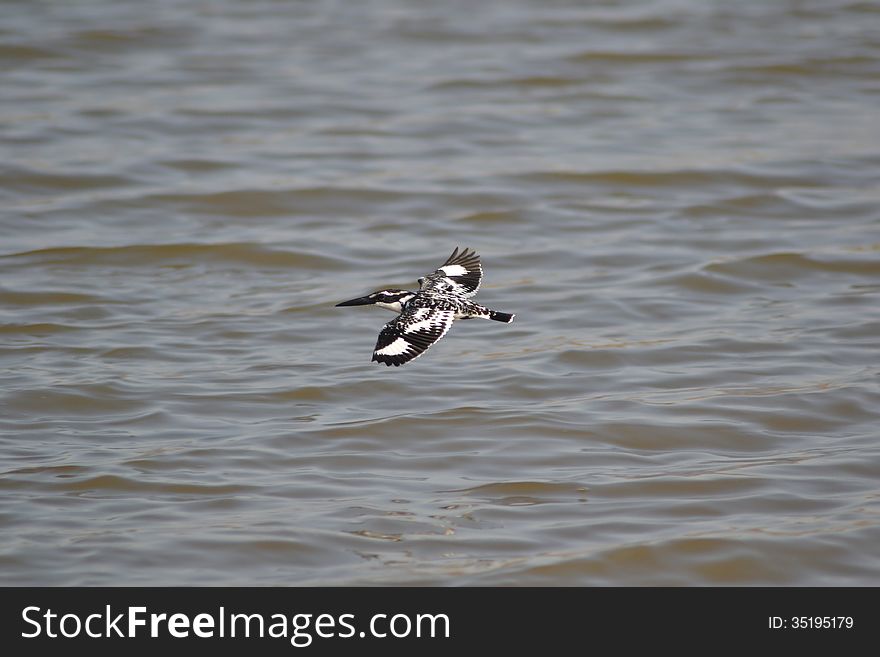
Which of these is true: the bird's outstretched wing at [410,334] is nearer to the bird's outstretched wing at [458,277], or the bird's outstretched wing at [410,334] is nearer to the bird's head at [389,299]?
the bird's head at [389,299]

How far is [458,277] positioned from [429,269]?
187 cm

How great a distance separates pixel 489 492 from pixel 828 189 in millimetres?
6386

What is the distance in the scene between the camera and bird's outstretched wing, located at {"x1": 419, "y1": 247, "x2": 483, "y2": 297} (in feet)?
24.4

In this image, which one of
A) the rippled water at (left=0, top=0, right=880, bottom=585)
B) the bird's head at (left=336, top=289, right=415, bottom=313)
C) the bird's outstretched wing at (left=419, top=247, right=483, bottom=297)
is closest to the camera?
the rippled water at (left=0, top=0, right=880, bottom=585)

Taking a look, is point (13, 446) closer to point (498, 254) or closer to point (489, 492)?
point (489, 492)

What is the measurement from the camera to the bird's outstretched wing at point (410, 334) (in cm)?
623

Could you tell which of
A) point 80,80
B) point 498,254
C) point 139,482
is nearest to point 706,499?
point 139,482

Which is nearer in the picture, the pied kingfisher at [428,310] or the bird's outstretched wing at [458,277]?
the pied kingfisher at [428,310]

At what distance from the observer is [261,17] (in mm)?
16609
